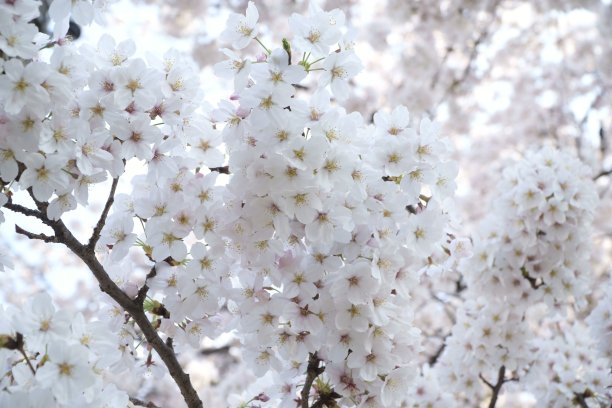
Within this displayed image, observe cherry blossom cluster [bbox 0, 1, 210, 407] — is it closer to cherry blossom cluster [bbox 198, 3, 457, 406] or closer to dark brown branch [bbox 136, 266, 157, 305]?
dark brown branch [bbox 136, 266, 157, 305]

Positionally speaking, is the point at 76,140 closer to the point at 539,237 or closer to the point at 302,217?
the point at 302,217

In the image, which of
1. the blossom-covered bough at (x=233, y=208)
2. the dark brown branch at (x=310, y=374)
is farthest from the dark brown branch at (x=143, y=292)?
the dark brown branch at (x=310, y=374)

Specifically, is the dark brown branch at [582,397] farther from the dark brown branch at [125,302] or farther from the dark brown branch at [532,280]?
the dark brown branch at [125,302]

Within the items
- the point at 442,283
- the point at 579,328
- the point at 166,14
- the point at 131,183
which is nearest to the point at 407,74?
the point at 442,283

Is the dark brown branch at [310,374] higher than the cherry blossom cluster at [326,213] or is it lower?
lower

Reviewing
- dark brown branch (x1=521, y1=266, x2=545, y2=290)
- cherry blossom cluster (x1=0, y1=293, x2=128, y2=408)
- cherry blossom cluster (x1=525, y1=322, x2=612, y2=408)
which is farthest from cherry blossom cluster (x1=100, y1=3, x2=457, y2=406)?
cherry blossom cluster (x1=525, y1=322, x2=612, y2=408)

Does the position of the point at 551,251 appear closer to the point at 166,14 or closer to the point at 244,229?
the point at 244,229

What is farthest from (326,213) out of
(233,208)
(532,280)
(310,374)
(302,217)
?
(532,280)

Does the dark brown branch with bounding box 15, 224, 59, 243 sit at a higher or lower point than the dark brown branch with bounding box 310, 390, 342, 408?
higher
